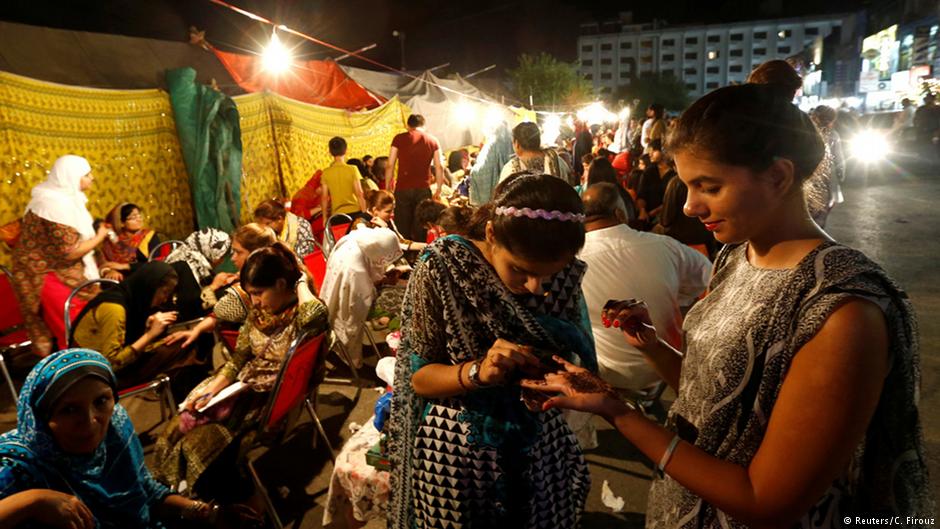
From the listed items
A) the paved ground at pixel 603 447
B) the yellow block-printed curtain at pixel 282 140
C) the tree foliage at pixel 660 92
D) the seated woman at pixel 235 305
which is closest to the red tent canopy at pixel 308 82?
the yellow block-printed curtain at pixel 282 140

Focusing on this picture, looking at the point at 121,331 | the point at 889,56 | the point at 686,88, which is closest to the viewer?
the point at 121,331

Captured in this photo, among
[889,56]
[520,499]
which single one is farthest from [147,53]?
[889,56]

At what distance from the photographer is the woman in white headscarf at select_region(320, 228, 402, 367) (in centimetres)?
452

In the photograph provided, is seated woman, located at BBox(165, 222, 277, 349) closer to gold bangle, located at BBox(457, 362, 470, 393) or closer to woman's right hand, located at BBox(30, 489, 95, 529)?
woman's right hand, located at BBox(30, 489, 95, 529)

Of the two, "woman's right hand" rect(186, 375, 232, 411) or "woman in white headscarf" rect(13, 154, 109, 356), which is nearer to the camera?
"woman's right hand" rect(186, 375, 232, 411)

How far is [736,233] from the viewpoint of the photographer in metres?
1.16

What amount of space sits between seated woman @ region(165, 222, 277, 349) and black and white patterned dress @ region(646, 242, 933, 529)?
9.90 feet

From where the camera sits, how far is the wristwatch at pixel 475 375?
1425 mm

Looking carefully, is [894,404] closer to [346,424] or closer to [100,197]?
[346,424]

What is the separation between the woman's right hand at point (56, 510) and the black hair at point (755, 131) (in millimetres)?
2253

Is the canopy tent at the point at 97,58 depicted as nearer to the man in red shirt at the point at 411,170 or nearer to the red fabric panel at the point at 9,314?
the red fabric panel at the point at 9,314

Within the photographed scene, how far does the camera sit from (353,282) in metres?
4.50

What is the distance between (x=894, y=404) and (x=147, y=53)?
8.11 metres

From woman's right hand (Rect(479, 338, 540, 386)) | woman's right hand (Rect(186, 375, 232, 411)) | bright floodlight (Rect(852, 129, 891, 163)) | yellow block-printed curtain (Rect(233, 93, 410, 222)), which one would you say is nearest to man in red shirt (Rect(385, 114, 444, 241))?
yellow block-printed curtain (Rect(233, 93, 410, 222))
